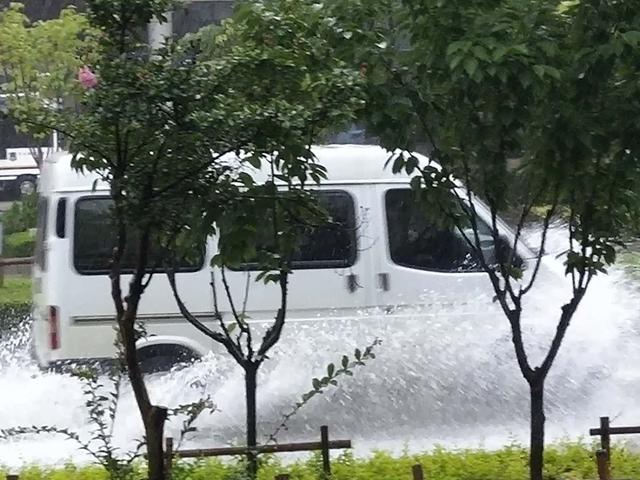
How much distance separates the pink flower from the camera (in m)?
A: 4.34

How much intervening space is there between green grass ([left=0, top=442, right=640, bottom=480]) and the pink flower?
204cm

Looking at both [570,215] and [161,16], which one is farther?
[570,215]

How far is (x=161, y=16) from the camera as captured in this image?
4457 millimetres

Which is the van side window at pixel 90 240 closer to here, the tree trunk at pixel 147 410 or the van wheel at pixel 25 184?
the tree trunk at pixel 147 410

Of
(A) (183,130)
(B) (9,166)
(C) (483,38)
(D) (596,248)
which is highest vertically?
(B) (9,166)

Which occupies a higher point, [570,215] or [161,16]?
[161,16]

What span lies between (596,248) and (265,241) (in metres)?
1.54

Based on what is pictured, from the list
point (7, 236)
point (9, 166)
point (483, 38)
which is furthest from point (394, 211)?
point (9, 166)

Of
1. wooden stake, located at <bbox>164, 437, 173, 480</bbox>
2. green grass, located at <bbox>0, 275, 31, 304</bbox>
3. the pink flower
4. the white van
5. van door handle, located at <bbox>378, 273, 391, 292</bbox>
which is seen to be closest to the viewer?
the pink flower

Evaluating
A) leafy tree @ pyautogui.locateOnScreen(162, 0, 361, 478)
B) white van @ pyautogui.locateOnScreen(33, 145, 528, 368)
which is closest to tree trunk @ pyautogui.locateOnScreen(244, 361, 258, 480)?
leafy tree @ pyautogui.locateOnScreen(162, 0, 361, 478)

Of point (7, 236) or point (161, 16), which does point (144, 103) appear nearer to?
point (161, 16)

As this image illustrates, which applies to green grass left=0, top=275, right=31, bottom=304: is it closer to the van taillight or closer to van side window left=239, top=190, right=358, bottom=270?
the van taillight

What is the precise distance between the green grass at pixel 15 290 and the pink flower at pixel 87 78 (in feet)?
33.3

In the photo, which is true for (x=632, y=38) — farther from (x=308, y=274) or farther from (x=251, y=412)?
(x=308, y=274)
